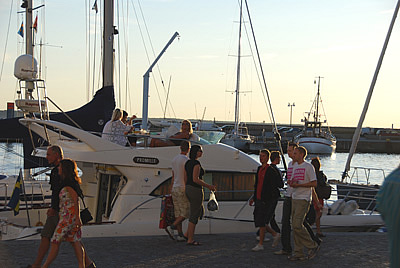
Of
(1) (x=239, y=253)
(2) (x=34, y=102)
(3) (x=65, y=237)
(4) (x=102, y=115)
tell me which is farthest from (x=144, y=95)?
(3) (x=65, y=237)

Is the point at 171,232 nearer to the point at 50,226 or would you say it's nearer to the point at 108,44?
the point at 50,226

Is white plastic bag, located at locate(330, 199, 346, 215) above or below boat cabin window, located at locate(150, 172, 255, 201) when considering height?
below

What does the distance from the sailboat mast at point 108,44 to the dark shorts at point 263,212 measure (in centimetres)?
640

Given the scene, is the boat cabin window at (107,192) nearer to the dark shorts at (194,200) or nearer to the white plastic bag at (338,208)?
the dark shorts at (194,200)

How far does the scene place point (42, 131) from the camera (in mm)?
11344

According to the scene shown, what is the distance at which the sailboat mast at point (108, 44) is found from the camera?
13.9 m

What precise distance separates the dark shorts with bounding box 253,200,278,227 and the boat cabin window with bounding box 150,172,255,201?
6.93ft

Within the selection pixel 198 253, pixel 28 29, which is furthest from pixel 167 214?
pixel 28 29

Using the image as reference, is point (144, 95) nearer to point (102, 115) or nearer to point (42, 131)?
point (102, 115)

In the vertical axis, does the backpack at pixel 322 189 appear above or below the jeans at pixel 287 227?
above

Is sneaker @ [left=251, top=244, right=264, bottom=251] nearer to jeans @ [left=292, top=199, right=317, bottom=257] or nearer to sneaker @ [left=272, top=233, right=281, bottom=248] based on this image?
sneaker @ [left=272, top=233, right=281, bottom=248]

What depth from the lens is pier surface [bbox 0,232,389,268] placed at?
303 inches

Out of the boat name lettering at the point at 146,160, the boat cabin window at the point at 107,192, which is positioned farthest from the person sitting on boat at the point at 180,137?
the boat cabin window at the point at 107,192

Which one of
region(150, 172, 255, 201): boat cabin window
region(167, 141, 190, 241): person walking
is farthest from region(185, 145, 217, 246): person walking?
region(150, 172, 255, 201): boat cabin window
